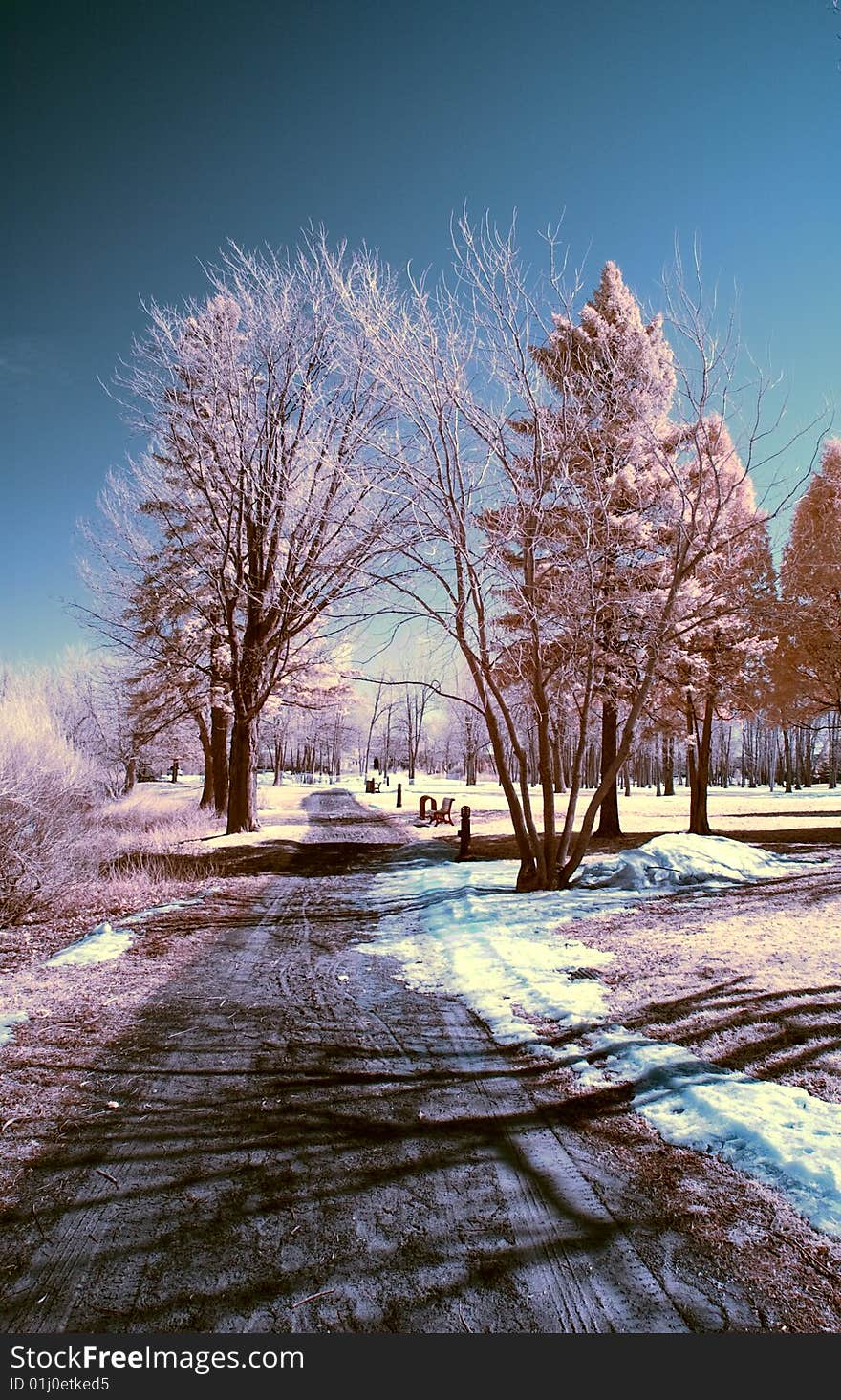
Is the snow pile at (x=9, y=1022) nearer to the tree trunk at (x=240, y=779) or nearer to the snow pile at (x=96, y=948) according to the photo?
the snow pile at (x=96, y=948)

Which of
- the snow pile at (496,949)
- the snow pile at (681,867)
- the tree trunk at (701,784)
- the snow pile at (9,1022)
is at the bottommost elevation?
the snow pile at (9,1022)

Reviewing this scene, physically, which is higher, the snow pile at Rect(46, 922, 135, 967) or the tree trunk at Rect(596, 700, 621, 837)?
the tree trunk at Rect(596, 700, 621, 837)

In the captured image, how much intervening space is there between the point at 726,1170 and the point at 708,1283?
0.83m

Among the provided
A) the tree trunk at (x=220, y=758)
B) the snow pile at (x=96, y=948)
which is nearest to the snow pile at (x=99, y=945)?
the snow pile at (x=96, y=948)

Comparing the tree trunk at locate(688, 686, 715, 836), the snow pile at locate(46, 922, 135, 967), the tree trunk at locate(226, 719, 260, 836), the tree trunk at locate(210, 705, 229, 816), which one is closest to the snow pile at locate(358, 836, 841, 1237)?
the snow pile at locate(46, 922, 135, 967)

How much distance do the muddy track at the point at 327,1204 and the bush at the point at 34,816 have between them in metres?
4.80

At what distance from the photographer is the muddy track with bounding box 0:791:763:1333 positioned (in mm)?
2367

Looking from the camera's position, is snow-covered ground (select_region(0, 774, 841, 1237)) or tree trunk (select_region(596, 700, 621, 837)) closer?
snow-covered ground (select_region(0, 774, 841, 1237))

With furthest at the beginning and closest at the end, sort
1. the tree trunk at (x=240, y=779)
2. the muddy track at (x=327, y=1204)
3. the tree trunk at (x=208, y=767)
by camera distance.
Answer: the tree trunk at (x=208, y=767), the tree trunk at (x=240, y=779), the muddy track at (x=327, y=1204)

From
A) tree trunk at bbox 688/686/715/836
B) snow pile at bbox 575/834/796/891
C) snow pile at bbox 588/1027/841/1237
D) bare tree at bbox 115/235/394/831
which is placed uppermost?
bare tree at bbox 115/235/394/831

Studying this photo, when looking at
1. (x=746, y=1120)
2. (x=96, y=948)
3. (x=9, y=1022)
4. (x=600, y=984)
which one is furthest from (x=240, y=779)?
(x=746, y=1120)

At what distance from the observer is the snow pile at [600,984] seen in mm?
3389

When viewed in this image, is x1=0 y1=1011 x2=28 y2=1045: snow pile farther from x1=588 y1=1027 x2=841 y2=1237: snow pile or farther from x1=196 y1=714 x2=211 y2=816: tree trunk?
x1=196 y1=714 x2=211 y2=816: tree trunk

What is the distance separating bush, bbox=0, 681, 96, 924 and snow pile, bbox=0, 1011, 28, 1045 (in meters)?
3.83
